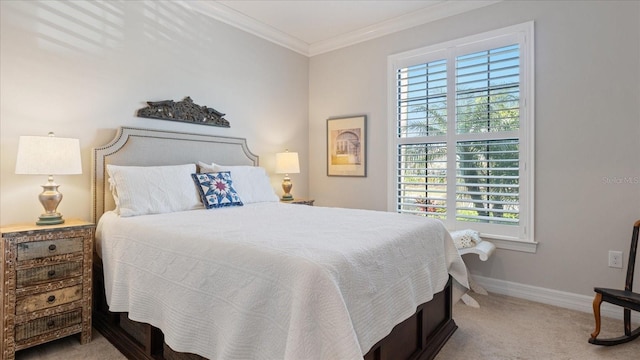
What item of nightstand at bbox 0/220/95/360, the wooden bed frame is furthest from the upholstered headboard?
nightstand at bbox 0/220/95/360

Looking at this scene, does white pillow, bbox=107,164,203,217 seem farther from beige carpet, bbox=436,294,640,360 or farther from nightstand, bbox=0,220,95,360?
beige carpet, bbox=436,294,640,360

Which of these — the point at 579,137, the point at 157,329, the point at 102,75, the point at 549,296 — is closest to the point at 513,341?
the point at 549,296

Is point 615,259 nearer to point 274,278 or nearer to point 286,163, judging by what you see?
point 274,278

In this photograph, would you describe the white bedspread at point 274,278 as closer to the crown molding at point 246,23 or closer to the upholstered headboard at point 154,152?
the upholstered headboard at point 154,152

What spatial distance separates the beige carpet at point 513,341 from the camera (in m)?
2.07

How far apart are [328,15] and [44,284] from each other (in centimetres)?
336

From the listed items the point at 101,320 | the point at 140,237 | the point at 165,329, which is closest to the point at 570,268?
the point at 165,329

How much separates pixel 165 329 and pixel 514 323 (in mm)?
2389

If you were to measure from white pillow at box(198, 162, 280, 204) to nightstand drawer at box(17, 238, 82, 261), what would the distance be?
1.15 meters

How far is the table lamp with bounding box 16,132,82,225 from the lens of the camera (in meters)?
2.07

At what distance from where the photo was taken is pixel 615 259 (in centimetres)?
263

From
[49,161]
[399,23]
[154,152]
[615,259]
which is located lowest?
[615,259]

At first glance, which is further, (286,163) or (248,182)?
(286,163)

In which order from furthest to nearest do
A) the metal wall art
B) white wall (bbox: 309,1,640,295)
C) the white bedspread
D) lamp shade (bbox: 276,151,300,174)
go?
lamp shade (bbox: 276,151,300,174) → the metal wall art → white wall (bbox: 309,1,640,295) → the white bedspread
